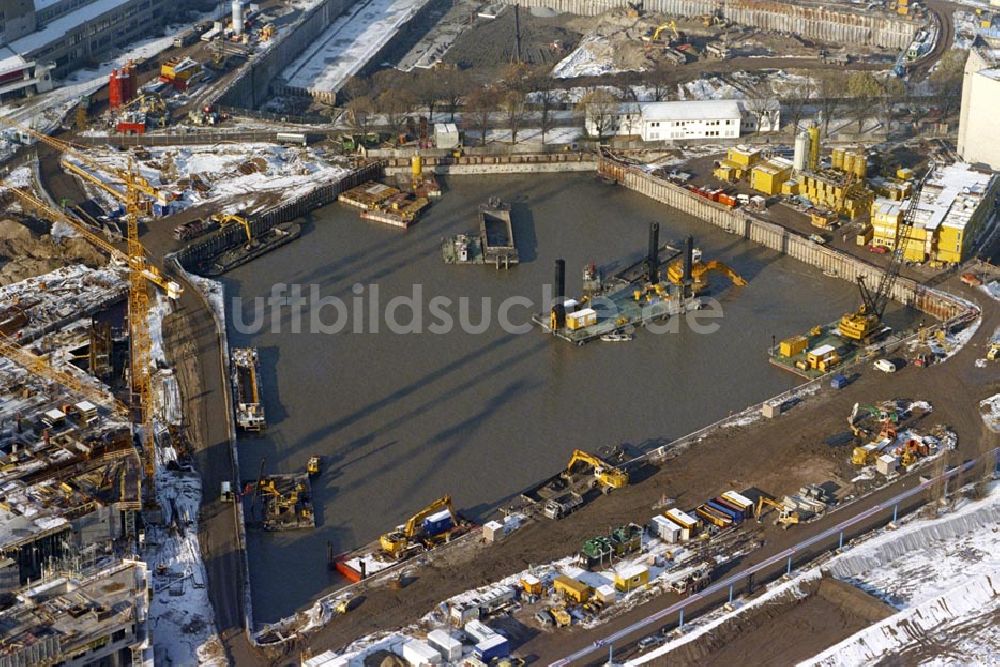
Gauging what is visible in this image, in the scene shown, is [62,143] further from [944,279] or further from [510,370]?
[944,279]

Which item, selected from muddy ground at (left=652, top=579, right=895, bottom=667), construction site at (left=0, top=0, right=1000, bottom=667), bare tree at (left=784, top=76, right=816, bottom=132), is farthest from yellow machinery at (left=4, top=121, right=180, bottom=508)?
bare tree at (left=784, top=76, right=816, bottom=132)

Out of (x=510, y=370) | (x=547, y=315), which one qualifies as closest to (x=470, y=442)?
(x=510, y=370)

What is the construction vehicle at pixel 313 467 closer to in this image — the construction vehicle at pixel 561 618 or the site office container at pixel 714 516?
the construction vehicle at pixel 561 618

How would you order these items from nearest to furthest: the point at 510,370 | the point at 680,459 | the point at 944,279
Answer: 1. the point at 680,459
2. the point at 510,370
3. the point at 944,279

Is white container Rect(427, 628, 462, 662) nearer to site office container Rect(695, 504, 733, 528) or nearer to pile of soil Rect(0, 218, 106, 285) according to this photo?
site office container Rect(695, 504, 733, 528)

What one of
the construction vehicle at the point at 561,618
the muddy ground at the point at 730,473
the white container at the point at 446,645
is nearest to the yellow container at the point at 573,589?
the construction vehicle at the point at 561,618
